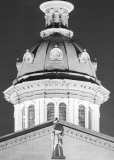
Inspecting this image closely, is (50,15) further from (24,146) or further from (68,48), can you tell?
(24,146)

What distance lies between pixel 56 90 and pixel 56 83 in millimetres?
754

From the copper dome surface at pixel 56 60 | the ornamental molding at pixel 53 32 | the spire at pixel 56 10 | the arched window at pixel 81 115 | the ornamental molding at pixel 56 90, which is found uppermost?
the spire at pixel 56 10

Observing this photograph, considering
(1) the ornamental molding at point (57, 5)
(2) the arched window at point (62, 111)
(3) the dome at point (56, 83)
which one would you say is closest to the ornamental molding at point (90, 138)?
(3) the dome at point (56, 83)

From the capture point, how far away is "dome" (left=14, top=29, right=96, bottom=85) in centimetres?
12481

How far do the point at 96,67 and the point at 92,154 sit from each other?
26.4 meters

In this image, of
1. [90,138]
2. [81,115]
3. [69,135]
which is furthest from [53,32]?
[90,138]

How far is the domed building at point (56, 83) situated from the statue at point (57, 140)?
20189 mm

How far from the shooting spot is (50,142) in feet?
341

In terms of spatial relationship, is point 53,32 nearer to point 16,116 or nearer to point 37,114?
point 16,116

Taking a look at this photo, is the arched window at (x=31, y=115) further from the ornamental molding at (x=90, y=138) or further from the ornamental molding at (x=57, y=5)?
the ornamental molding at (x=90, y=138)

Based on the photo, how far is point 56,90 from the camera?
403 feet

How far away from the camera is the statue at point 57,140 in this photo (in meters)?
99.7

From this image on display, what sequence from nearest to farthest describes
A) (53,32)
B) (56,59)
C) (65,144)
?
(65,144) → (56,59) → (53,32)

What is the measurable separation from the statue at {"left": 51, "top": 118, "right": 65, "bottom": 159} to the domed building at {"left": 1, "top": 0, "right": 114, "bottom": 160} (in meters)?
20.2
